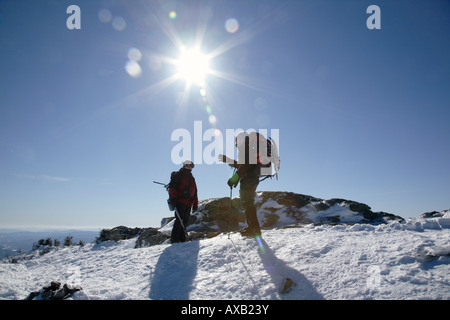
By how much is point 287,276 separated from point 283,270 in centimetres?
21

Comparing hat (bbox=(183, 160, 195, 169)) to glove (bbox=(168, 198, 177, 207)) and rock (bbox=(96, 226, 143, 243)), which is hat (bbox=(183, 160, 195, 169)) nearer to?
glove (bbox=(168, 198, 177, 207))

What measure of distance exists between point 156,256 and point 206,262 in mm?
1539

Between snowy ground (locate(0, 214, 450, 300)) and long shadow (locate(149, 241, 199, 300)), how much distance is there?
0.05 feet

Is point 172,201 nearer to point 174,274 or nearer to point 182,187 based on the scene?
point 182,187

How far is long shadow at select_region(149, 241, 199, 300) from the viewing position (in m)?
3.53

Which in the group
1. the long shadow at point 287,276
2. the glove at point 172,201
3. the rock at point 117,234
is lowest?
the rock at point 117,234

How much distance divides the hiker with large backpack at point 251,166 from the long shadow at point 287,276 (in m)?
1.56

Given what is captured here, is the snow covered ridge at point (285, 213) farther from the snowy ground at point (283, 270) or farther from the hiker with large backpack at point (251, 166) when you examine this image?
the snowy ground at point (283, 270)

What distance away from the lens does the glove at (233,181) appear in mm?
6525

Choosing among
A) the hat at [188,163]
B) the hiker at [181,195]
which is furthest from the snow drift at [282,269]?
the hat at [188,163]

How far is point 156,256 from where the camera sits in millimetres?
5398

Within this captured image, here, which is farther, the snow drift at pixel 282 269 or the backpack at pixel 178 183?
the backpack at pixel 178 183
